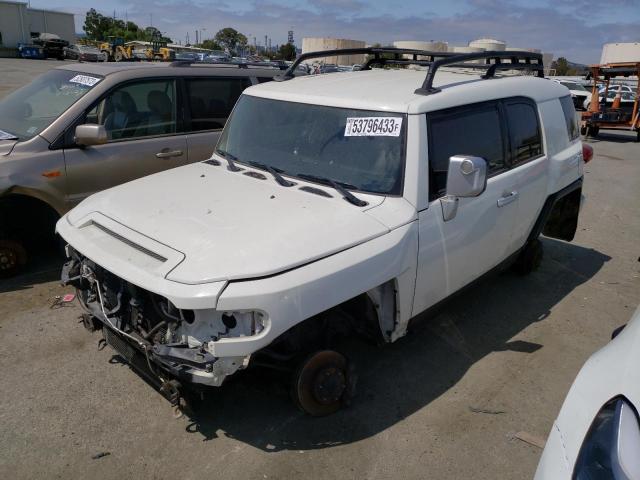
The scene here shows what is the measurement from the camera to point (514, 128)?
4219 mm

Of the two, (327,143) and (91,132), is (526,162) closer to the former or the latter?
(327,143)

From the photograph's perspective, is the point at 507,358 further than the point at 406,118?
Yes

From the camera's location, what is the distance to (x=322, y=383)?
3113 millimetres

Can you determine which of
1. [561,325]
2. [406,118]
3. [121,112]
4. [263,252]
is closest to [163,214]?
[263,252]

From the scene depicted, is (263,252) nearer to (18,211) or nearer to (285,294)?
(285,294)

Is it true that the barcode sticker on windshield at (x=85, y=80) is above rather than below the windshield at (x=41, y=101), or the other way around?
above

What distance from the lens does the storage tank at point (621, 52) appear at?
57.7 ft

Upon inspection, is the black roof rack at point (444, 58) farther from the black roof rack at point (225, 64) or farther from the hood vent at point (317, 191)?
Result: the black roof rack at point (225, 64)

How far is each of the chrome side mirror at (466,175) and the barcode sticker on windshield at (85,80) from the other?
3.72m

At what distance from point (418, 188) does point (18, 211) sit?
3850 mm

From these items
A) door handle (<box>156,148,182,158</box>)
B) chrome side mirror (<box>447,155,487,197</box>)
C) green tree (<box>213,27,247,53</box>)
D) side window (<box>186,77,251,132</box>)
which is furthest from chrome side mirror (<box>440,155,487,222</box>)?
green tree (<box>213,27,247,53</box>)

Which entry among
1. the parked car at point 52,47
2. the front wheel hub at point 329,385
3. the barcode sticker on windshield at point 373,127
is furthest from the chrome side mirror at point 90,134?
the parked car at point 52,47

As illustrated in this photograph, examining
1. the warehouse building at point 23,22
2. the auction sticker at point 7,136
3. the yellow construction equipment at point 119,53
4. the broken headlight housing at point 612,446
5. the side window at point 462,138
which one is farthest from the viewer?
the warehouse building at point 23,22

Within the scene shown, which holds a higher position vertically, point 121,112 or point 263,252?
point 121,112
